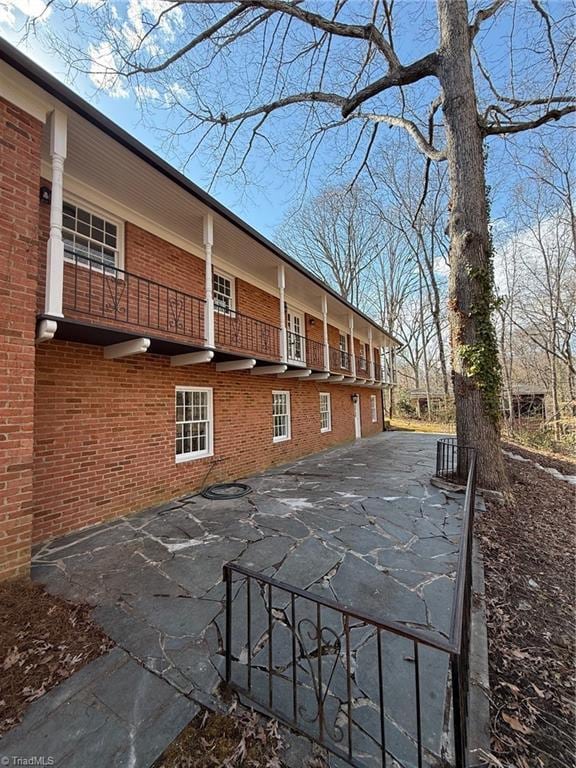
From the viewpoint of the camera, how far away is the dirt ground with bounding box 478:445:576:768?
1823mm

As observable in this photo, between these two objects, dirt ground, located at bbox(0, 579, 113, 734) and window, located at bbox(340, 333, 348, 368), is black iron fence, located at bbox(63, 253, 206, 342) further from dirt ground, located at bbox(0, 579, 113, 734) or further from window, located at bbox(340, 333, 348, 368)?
window, located at bbox(340, 333, 348, 368)

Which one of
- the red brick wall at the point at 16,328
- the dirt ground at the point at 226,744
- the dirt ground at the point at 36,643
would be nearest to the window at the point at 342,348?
the red brick wall at the point at 16,328

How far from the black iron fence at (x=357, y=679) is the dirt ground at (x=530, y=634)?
0.38 m

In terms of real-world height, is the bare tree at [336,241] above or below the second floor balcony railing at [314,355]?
Result: above

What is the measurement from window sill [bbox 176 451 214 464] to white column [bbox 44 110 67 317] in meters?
3.37

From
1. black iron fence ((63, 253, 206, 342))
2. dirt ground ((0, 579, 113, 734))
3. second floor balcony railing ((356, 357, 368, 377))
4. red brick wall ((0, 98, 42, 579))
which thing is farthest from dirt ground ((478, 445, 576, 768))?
second floor balcony railing ((356, 357, 368, 377))

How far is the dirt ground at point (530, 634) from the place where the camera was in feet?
5.98

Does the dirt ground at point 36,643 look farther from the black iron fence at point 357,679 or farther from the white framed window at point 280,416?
the white framed window at point 280,416

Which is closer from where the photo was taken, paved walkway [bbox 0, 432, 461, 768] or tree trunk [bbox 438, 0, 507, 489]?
paved walkway [bbox 0, 432, 461, 768]

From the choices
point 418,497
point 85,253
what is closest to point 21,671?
point 85,253

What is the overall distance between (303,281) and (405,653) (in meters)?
8.53

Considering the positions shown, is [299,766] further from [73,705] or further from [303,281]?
[303,281]

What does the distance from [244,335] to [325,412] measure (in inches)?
225

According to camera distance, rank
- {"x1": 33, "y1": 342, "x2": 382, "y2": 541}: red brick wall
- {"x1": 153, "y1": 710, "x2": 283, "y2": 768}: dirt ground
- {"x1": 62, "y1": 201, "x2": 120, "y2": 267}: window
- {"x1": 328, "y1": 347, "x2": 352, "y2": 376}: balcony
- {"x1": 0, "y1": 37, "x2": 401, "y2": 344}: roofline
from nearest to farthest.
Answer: {"x1": 153, "y1": 710, "x2": 283, "y2": 768}: dirt ground
{"x1": 0, "y1": 37, "x2": 401, "y2": 344}: roofline
{"x1": 33, "y1": 342, "x2": 382, "y2": 541}: red brick wall
{"x1": 62, "y1": 201, "x2": 120, "y2": 267}: window
{"x1": 328, "y1": 347, "x2": 352, "y2": 376}: balcony
